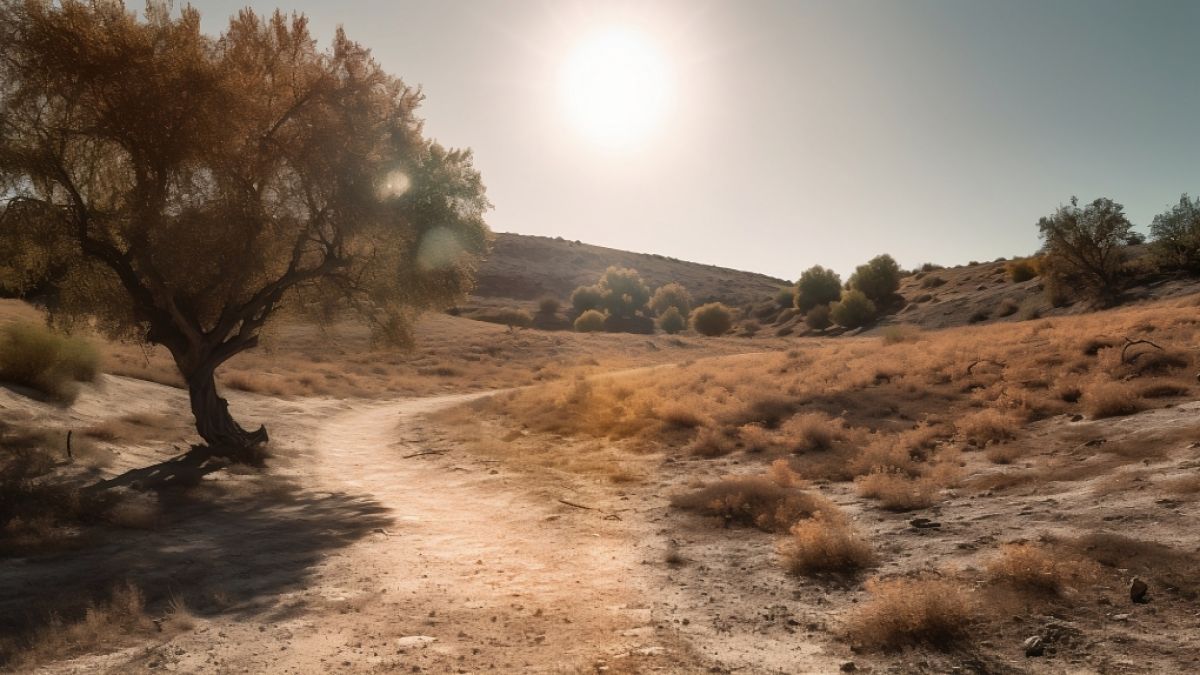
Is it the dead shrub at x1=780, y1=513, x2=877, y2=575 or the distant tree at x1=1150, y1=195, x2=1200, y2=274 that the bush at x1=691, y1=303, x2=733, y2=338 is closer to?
the distant tree at x1=1150, y1=195, x2=1200, y2=274

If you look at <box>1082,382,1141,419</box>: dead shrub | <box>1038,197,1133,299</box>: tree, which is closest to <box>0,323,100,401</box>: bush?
<box>1082,382,1141,419</box>: dead shrub

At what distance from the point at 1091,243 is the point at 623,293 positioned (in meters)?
Result: 58.8

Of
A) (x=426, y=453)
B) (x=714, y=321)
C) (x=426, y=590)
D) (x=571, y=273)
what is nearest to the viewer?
(x=426, y=590)

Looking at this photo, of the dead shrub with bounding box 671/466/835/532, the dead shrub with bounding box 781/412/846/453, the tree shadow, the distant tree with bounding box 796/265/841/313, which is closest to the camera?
the tree shadow

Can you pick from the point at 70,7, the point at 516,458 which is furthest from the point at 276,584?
the point at 70,7

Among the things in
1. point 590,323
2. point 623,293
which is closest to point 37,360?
point 590,323

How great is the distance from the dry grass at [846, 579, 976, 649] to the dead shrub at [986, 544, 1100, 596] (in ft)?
1.95

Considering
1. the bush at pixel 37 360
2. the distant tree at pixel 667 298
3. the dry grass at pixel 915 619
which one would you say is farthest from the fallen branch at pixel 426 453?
the distant tree at pixel 667 298

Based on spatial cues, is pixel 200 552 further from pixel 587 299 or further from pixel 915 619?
pixel 587 299

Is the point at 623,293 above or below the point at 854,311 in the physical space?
above

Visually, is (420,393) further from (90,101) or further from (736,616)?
(736,616)

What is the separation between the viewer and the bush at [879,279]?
219 feet

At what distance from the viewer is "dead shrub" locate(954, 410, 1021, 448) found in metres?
12.3

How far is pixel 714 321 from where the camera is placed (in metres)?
79.4
